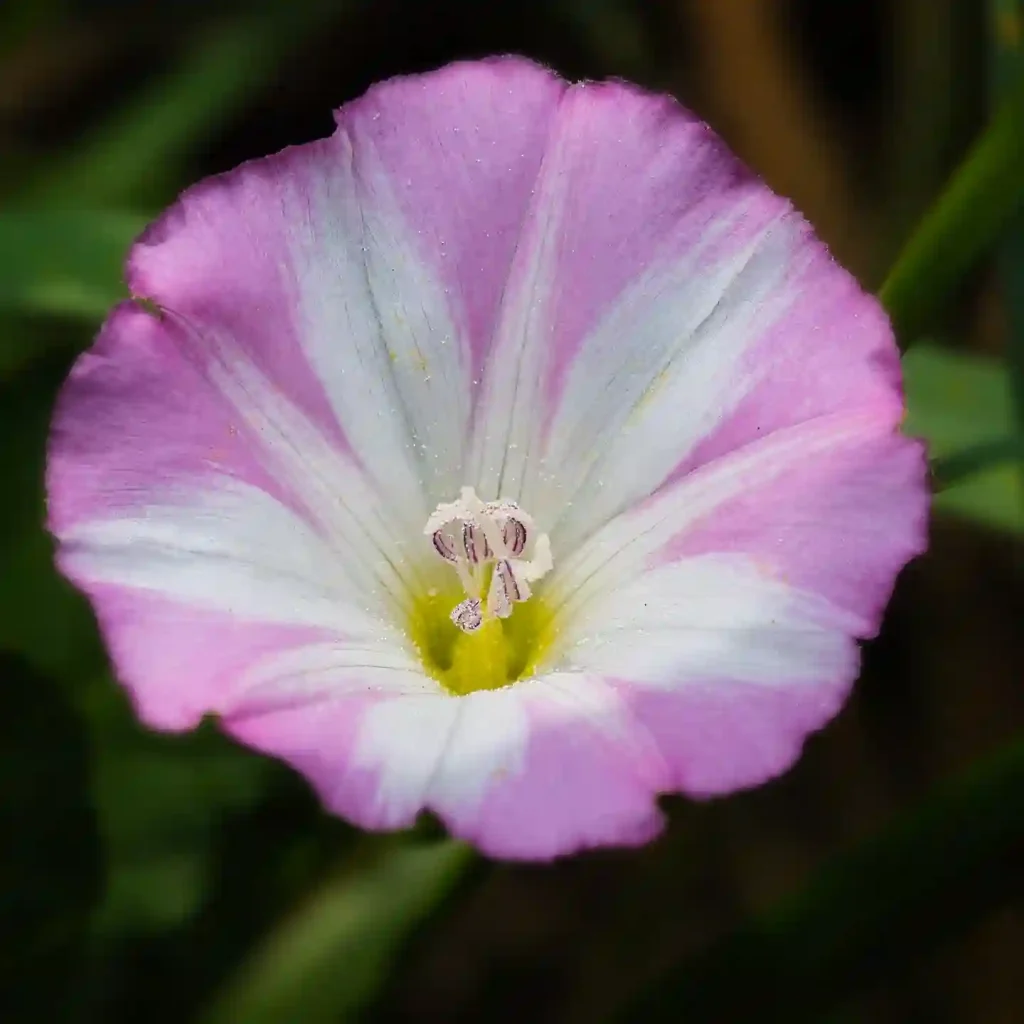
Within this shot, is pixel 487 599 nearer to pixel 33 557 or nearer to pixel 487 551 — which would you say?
pixel 487 551

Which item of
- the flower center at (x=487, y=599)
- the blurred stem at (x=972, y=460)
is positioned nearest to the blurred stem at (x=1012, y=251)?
the blurred stem at (x=972, y=460)

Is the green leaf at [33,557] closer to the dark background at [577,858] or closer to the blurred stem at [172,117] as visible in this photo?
the dark background at [577,858]

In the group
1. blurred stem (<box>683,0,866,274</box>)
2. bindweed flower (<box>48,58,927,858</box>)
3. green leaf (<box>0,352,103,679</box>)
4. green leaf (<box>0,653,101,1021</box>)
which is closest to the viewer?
bindweed flower (<box>48,58,927,858</box>)

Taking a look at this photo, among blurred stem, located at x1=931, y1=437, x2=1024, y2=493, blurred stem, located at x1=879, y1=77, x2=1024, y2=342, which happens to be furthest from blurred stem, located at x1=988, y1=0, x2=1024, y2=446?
blurred stem, located at x1=879, y1=77, x2=1024, y2=342

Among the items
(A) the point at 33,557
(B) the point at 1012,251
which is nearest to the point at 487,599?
(B) the point at 1012,251

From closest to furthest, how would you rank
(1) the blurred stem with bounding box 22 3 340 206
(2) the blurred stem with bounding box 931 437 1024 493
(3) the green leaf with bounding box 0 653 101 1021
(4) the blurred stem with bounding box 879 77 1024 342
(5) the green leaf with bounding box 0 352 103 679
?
(4) the blurred stem with bounding box 879 77 1024 342, (2) the blurred stem with bounding box 931 437 1024 493, (3) the green leaf with bounding box 0 653 101 1021, (5) the green leaf with bounding box 0 352 103 679, (1) the blurred stem with bounding box 22 3 340 206

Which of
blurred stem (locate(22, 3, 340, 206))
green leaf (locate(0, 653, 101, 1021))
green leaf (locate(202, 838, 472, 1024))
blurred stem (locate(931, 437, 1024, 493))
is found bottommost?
green leaf (locate(202, 838, 472, 1024))

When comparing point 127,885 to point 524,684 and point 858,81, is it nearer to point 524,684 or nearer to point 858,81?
point 524,684

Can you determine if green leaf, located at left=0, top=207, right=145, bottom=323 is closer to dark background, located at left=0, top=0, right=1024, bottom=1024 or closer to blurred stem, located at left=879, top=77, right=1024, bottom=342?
dark background, located at left=0, top=0, right=1024, bottom=1024
